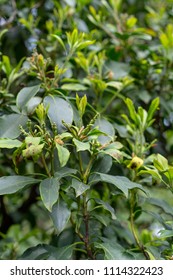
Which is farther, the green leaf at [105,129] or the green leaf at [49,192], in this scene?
the green leaf at [105,129]

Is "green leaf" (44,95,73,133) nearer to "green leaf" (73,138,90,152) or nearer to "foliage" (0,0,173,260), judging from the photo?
"foliage" (0,0,173,260)

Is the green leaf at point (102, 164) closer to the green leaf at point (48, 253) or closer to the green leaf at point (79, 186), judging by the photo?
the green leaf at point (79, 186)

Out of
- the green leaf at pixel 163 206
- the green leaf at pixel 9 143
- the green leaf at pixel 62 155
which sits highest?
the green leaf at pixel 9 143

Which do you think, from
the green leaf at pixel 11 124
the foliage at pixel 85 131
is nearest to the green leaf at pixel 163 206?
the foliage at pixel 85 131

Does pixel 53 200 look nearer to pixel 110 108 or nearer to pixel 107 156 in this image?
pixel 107 156

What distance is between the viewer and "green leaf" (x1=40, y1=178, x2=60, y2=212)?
1.15 m

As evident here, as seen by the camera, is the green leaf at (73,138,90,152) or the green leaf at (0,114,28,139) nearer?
the green leaf at (73,138,90,152)

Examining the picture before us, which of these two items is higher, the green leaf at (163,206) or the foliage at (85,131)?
the foliage at (85,131)

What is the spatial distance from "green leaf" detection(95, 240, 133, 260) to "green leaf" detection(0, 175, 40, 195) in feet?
0.86

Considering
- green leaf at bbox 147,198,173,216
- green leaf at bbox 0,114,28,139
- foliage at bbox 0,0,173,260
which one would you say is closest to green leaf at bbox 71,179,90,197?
foliage at bbox 0,0,173,260

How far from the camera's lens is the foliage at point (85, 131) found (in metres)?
1.25

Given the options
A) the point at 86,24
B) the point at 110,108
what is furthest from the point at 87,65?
the point at 86,24

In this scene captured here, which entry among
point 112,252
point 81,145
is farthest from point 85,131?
point 112,252

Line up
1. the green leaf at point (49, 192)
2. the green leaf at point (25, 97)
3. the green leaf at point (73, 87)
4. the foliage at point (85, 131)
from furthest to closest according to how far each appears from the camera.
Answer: the green leaf at point (73, 87), the green leaf at point (25, 97), the foliage at point (85, 131), the green leaf at point (49, 192)
